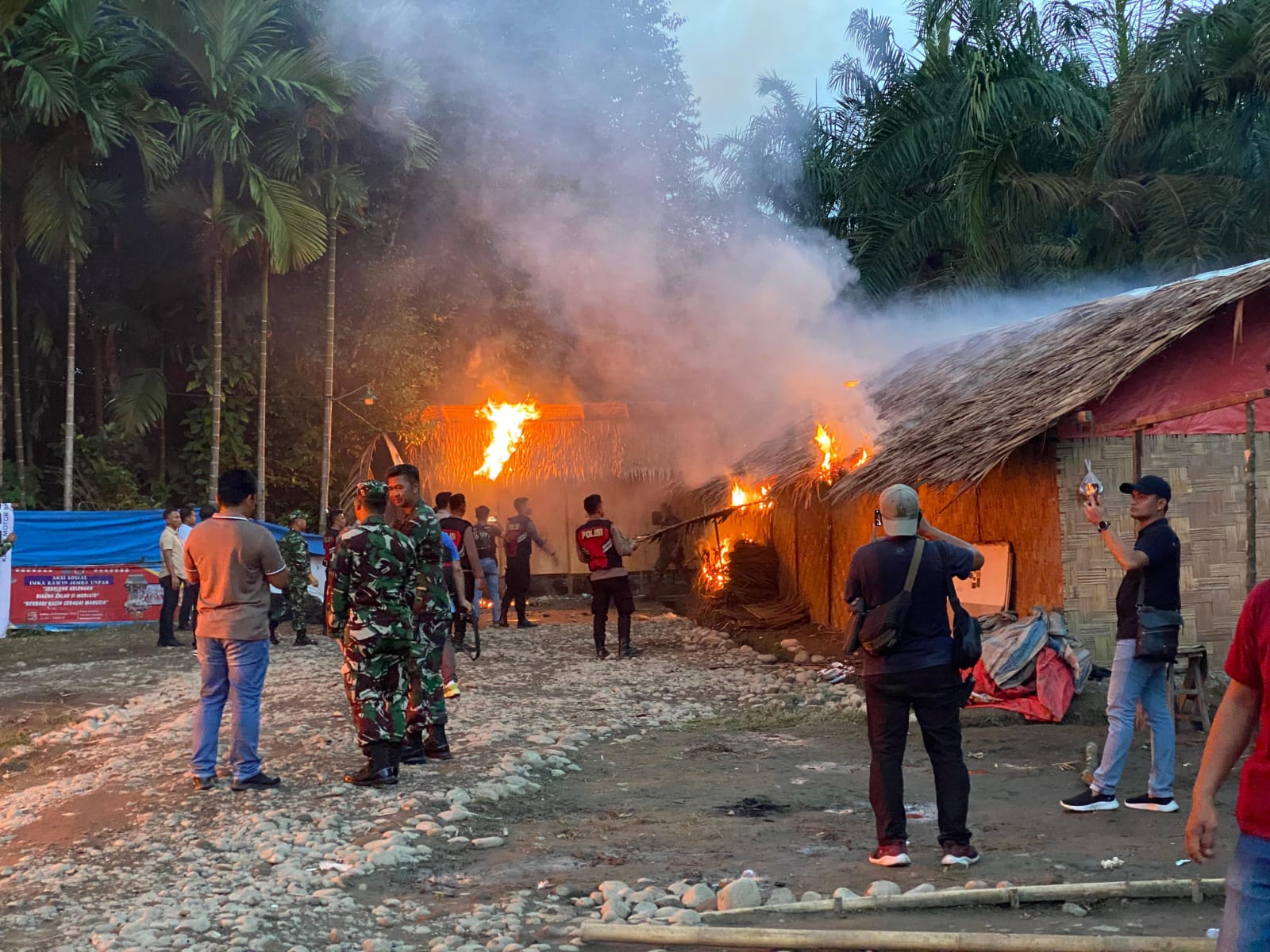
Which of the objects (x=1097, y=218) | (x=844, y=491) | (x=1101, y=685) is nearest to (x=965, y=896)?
(x=1101, y=685)

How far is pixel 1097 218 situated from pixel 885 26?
6956 mm

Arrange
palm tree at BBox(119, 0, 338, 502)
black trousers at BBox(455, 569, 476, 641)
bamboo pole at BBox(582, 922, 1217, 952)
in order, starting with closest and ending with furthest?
1. bamboo pole at BBox(582, 922, 1217, 952)
2. black trousers at BBox(455, 569, 476, 641)
3. palm tree at BBox(119, 0, 338, 502)

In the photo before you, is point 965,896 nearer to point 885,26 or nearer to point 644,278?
point 644,278

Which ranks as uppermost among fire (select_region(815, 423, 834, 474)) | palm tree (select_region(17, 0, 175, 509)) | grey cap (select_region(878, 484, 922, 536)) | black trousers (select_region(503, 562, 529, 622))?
palm tree (select_region(17, 0, 175, 509))

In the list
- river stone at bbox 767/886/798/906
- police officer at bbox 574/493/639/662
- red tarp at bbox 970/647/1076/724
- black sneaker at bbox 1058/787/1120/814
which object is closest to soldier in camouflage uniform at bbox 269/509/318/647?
police officer at bbox 574/493/639/662

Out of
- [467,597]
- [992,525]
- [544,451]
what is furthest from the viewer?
[544,451]

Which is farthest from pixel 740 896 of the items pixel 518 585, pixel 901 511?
pixel 518 585

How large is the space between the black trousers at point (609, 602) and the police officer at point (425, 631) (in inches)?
201

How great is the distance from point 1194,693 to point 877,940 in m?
4.89

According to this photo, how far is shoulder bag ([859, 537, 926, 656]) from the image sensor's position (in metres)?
4.99

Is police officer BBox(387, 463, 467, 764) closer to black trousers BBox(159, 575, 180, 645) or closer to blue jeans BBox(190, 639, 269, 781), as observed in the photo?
blue jeans BBox(190, 639, 269, 781)

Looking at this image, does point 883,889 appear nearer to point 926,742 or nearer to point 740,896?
point 740,896

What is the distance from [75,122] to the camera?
15.6 meters

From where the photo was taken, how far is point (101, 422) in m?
18.6
